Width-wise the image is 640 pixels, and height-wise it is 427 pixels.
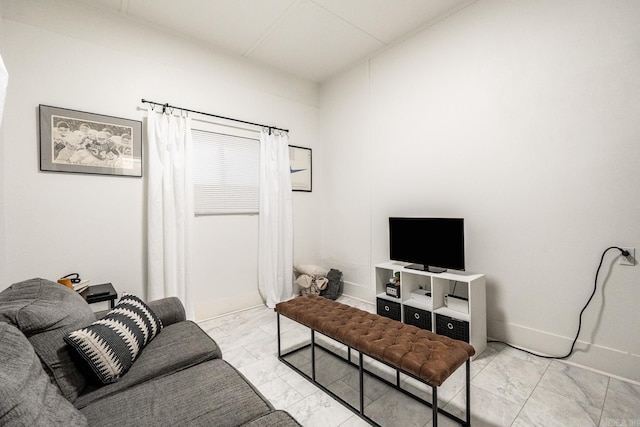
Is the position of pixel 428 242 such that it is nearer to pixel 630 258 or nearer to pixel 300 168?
pixel 630 258

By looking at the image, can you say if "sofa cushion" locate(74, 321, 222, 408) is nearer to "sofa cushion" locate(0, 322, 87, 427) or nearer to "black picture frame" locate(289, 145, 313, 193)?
"sofa cushion" locate(0, 322, 87, 427)

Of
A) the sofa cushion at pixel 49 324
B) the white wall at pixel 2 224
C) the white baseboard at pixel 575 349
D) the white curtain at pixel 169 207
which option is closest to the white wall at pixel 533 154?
the white baseboard at pixel 575 349

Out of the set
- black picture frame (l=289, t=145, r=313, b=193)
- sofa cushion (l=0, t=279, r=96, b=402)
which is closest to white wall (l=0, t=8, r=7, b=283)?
sofa cushion (l=0, t=279, r=96, b=402)

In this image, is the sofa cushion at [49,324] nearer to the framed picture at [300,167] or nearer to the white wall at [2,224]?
the white wall at [2,224]

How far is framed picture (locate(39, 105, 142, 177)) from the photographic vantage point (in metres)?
2.36

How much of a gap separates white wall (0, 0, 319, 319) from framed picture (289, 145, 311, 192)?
2.37 feet

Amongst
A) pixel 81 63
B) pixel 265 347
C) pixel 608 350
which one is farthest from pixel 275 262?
pixel 608 350

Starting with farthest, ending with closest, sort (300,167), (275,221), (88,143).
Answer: (300,167)
(275,221)
(88,143)

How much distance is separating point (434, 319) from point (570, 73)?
7.10 ft

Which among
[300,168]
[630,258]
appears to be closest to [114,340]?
[300,168]

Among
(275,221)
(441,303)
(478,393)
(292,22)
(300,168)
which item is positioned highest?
(292,22)

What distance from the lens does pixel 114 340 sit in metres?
1.40

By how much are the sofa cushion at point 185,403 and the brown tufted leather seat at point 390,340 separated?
672 millimetres

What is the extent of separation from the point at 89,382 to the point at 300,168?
10.3 ft
